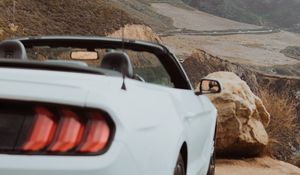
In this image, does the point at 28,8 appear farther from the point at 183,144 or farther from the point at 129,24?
the point at 183,144

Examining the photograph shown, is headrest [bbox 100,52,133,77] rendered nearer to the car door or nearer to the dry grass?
the car door

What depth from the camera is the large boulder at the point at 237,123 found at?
1045 cm

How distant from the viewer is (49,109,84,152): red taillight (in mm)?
2364

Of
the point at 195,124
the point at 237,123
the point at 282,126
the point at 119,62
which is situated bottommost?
the point at 282,126

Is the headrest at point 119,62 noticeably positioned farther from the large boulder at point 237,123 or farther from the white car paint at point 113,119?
the large boulder at point 237,123

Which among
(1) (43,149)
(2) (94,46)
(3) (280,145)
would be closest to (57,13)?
(3) (280,145)

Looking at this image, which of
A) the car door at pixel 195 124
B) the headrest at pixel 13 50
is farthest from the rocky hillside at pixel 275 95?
the headrest at pixel 13 50

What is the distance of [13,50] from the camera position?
4.21 metres

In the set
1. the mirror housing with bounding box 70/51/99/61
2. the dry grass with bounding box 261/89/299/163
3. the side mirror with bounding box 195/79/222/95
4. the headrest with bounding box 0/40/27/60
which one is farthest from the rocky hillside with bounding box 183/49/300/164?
the headrest with bounding box 0/40/27/60

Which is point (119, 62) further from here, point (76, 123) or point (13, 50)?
point (76, 123)

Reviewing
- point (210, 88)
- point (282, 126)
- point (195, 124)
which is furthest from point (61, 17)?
point (195, 124)

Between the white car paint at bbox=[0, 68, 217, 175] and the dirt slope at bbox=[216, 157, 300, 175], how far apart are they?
20.8ft

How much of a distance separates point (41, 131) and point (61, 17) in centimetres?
1517

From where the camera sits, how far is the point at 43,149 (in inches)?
92.8
